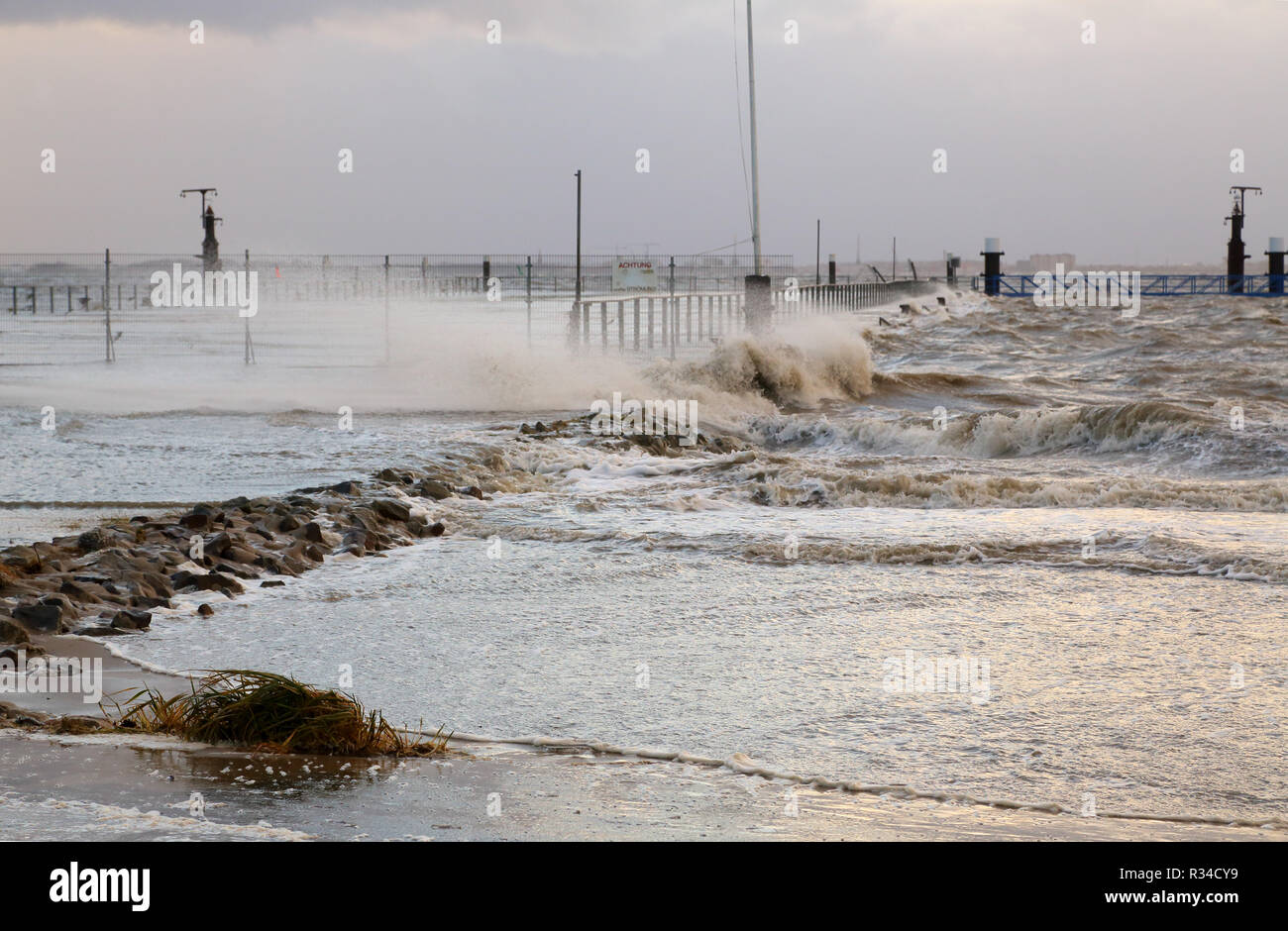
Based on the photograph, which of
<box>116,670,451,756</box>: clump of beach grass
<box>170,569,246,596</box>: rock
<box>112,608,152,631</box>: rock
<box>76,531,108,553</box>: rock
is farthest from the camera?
<box>76,531,108,553</box>: rock

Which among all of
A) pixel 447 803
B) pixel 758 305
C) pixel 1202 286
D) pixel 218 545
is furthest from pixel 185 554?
pixel 1202 286

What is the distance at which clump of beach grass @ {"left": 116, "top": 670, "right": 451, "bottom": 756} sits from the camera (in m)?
4.63

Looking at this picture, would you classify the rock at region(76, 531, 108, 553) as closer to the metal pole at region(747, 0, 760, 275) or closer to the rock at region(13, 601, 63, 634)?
the rock at region(13, 601, 63, 634)

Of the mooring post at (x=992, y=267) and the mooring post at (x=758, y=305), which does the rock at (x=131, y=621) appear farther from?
the mooring post at (x=992, y=267)

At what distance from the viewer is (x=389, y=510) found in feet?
33.1

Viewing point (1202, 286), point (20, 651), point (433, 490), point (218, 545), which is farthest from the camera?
point (1202, 286)

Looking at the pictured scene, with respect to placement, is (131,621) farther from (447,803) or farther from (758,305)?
(758,305)

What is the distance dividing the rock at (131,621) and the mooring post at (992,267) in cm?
7967

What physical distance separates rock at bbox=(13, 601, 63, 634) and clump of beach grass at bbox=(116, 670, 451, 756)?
6.23 feet

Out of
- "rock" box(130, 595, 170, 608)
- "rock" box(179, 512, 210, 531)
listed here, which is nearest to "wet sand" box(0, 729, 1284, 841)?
"rock" box(130, 595, 170, 608)

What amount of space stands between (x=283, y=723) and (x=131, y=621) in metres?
2.56
